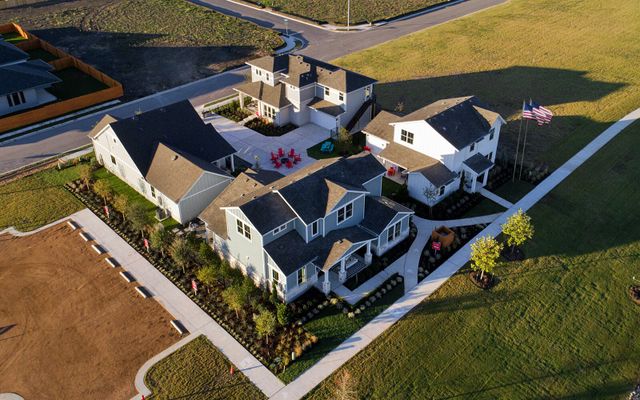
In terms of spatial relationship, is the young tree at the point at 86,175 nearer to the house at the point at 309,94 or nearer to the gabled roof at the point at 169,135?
the gabled roof at the point at 169,135

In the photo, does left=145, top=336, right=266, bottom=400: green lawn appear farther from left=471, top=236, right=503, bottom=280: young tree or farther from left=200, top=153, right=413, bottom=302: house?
left=471, top=236, right=503, bottom=280: young tree

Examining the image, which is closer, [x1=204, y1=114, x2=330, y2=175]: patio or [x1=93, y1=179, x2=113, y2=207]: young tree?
[x1=93, y1=179, x2=113, y2=207]: young tree

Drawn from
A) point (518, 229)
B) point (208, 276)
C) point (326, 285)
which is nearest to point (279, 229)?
point (326, 285)

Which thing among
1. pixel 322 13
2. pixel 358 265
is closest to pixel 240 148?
pixel 358 265

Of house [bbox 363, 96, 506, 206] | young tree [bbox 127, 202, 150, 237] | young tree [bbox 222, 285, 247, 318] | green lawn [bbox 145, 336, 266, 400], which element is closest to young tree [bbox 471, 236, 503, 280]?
house [bbox 363, 96, 506, 206]

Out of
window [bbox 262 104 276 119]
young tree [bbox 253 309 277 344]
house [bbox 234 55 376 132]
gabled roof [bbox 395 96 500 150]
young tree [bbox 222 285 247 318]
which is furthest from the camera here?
window [bbox 262 104 276 119]

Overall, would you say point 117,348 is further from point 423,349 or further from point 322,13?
point 322,13

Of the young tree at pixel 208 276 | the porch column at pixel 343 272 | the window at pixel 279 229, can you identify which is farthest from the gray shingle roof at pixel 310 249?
the young tree at pixel 208 276
